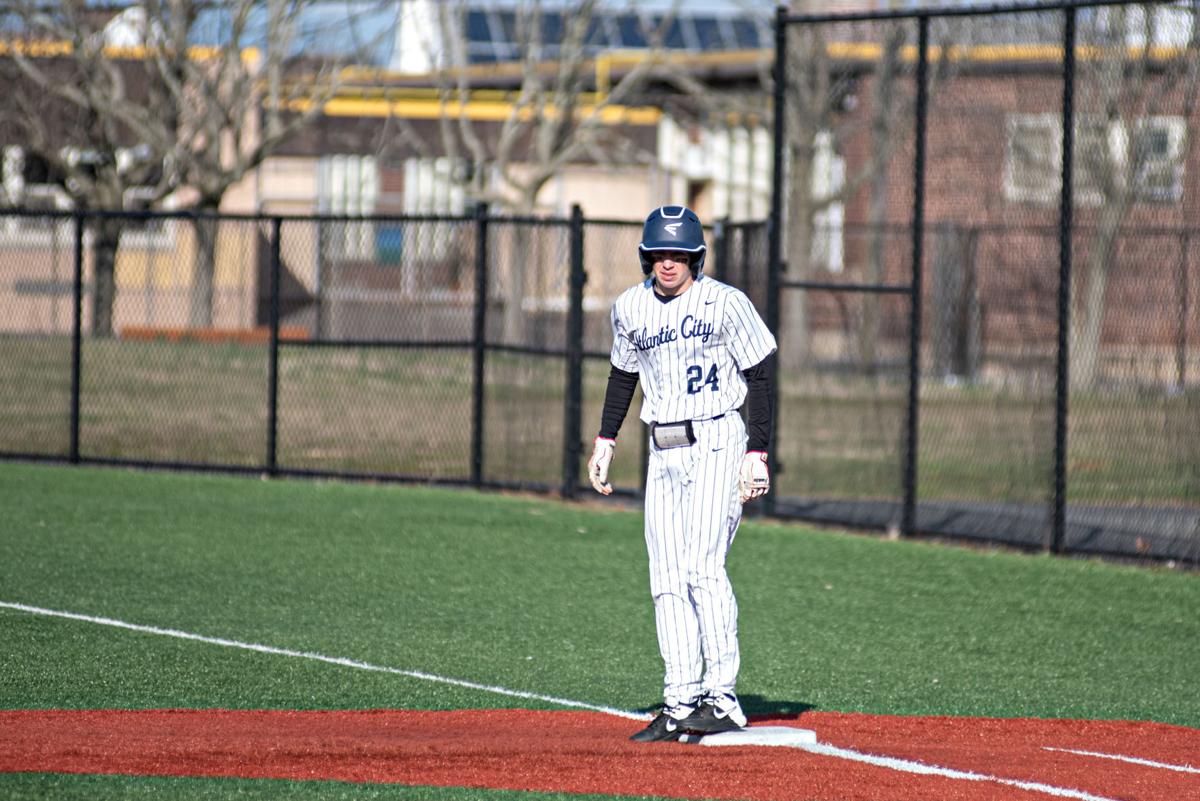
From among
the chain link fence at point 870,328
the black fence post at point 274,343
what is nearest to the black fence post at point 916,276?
the chain link fence at point 870,328

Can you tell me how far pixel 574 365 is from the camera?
48.8 ft

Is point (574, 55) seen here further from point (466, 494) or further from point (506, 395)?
point (466, 494)

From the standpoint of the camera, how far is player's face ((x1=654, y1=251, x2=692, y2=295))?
21.6 ft

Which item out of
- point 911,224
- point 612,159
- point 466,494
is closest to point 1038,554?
point 911,224

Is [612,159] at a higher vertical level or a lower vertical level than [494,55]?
lower

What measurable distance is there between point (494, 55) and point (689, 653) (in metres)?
29.6

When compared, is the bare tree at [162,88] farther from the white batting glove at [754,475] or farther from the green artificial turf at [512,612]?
the white batting glove at [754,475]

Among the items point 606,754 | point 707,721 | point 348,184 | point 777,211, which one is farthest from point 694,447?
point 348,184

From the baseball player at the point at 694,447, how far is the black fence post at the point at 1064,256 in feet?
20.0

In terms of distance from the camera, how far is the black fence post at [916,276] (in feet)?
42.3

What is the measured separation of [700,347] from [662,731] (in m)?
1.50

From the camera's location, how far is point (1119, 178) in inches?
506

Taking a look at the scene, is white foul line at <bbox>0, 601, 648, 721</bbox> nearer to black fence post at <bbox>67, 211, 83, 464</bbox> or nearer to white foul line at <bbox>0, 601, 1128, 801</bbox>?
white foul line at <bbox>0, 601, 1128, 801</bbox>

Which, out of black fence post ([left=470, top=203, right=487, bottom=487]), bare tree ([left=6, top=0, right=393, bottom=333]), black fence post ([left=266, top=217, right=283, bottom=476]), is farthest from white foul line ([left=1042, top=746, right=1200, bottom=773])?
bare tree ([left=6, top=0, right=393, bottom=333])
